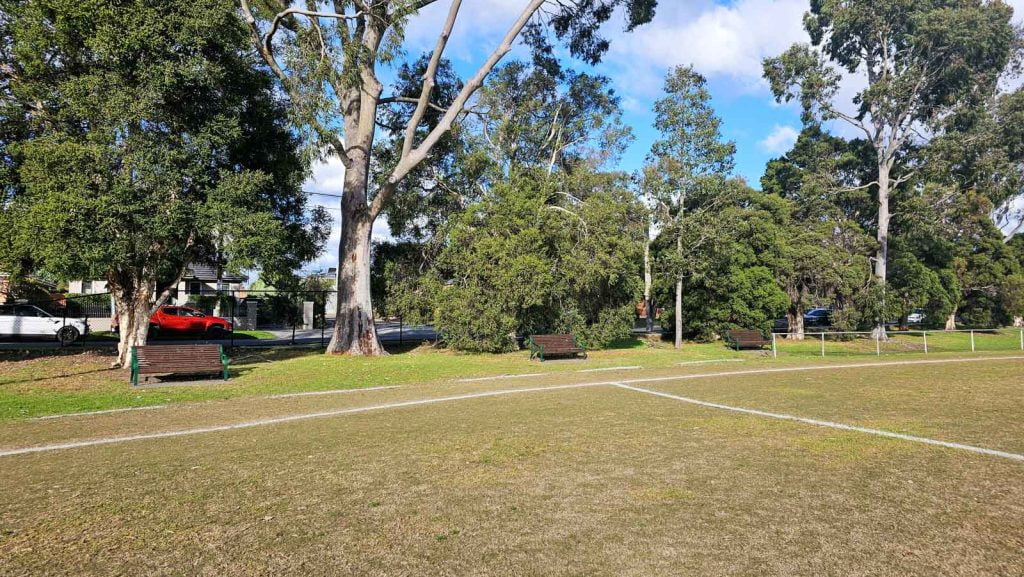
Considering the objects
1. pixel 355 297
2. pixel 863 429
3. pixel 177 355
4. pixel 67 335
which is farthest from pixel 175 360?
pixel 863 429

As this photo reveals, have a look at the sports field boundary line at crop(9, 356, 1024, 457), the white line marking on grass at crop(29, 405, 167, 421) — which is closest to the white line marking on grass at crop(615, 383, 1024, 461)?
the sports field boundary line at crop(9, 356, 1024, 457)

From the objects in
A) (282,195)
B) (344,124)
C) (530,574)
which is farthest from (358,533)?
(344,124)

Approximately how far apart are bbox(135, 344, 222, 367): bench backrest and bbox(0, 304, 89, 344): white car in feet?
36.6

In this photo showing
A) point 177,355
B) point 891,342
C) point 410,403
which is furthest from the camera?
point 891,342

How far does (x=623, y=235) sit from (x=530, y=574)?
18.5 m

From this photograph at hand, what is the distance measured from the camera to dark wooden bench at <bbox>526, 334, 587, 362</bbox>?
16.4 metres

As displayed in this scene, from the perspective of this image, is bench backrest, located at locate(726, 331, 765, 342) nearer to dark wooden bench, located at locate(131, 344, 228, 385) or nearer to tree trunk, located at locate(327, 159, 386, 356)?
tree trunk, located at locate(327, 159, 386, 356)

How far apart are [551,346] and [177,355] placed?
9904 millimetres

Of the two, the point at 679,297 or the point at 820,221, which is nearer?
the point at 679,297

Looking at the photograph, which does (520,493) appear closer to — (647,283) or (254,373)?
(254,373)

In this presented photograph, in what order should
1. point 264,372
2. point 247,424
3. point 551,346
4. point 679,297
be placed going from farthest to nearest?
point 679,297
point 551,346
point 264,372
point 247,424

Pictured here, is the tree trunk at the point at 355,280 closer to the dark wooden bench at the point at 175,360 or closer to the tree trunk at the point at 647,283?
the dark wooden bench at the point at 175,360

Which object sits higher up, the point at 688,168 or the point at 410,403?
the point at 688,168

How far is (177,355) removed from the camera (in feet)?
37.7
